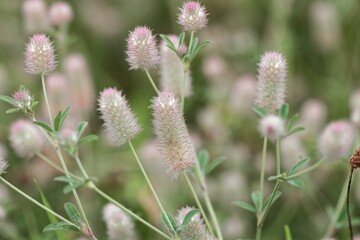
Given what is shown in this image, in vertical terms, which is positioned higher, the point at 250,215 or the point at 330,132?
the point at 330,132

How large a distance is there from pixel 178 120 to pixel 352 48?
220cm

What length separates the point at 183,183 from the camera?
2.59m

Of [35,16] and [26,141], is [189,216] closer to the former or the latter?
[26,141]

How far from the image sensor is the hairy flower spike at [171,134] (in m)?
1.42

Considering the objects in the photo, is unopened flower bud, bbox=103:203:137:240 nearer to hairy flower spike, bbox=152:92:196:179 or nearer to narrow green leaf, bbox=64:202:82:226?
narrow green leaf, bbox=64:202:82:226

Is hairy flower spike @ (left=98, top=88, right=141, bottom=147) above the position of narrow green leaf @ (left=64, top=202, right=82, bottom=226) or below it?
above

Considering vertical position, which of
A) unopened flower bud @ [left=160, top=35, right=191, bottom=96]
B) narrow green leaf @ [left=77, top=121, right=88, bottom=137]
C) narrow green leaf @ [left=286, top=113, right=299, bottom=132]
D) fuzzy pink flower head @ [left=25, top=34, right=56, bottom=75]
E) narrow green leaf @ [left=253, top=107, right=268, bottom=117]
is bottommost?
narrow green leaf @ [left=286, top=113, right=299, bottom=132]

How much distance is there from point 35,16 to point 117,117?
113cm

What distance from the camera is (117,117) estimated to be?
1.47 meters

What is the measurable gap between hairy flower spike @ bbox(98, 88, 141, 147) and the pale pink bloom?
1078mm

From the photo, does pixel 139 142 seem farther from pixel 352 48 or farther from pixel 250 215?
pixel 352 48

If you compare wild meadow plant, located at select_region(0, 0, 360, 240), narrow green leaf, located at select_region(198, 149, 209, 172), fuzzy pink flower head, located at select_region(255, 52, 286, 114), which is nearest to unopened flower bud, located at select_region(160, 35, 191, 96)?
wild meadow plant, located at select_region(0, 0, 360, 240)

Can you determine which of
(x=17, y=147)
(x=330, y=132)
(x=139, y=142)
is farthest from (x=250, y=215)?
(x=17, y=147)

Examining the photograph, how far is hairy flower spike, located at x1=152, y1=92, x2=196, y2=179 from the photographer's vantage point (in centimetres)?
142
